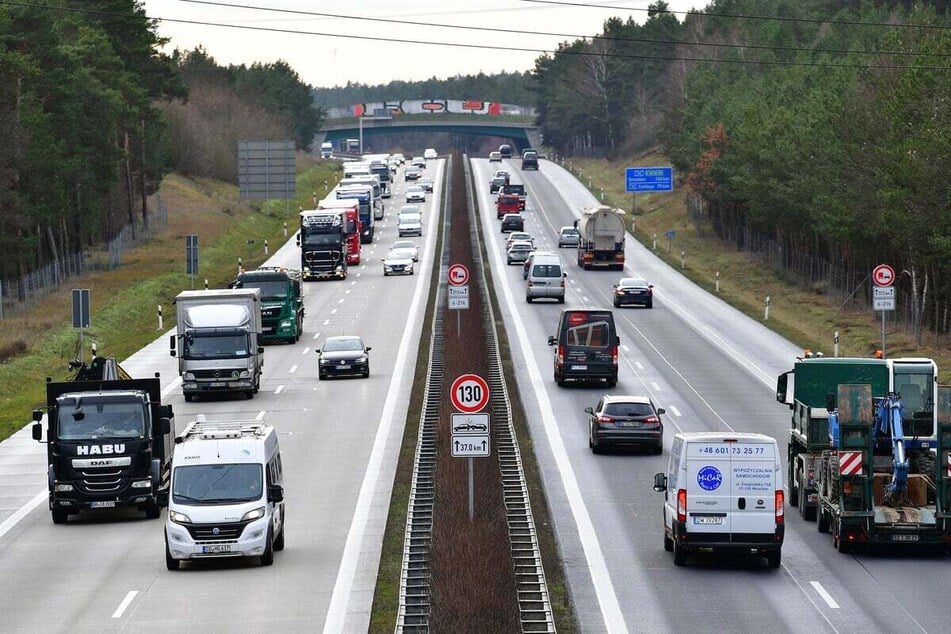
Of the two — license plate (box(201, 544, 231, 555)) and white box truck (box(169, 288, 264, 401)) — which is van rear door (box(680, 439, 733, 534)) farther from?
white box truck (box(169, 288, 264, 401))

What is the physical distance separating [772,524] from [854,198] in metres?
46.9

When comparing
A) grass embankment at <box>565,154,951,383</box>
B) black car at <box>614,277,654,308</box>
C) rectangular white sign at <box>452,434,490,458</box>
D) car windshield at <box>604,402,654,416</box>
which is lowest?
grass embankment at <box>565,154,951,383</box>

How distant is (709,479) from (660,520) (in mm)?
4938

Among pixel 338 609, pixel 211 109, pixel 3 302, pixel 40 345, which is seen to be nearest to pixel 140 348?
pixel 40 345

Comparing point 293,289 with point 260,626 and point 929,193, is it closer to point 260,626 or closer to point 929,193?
point 929,193

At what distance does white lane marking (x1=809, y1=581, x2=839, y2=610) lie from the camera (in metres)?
22.0

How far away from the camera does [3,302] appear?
258 ft

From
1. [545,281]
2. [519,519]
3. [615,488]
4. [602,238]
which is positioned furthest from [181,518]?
[602,238]

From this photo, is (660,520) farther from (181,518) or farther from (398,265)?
(398,265)

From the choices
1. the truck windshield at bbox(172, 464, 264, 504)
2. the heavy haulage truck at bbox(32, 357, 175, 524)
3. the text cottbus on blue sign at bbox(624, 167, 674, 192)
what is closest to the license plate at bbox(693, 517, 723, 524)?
the truck windshield at bbox(172, 464, 264, 504)

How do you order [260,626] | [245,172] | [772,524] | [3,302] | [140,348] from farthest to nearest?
[245,172] < [3,302] < [140,348] < [772,524] < [260,626]

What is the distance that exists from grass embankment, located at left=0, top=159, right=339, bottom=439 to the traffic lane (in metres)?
15.0

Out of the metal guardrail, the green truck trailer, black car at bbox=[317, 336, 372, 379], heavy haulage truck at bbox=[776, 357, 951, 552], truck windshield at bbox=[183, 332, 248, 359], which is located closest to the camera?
the metal guardrail

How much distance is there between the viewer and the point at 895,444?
83.0 ft
